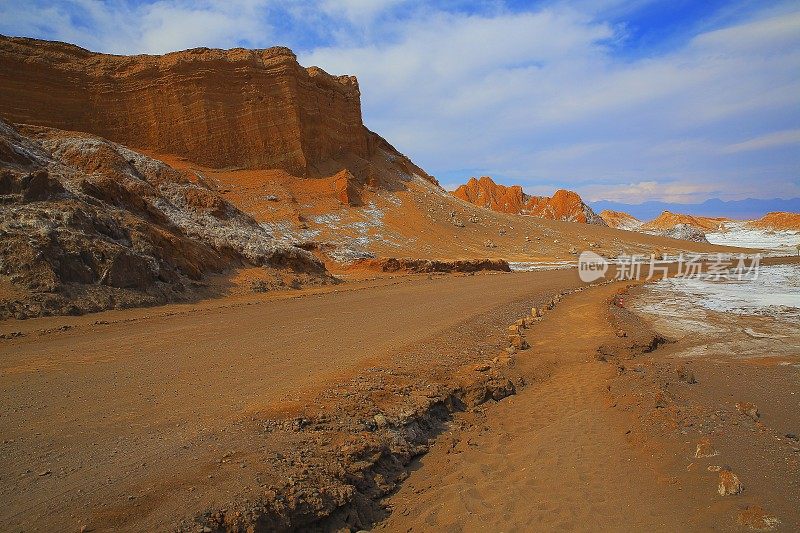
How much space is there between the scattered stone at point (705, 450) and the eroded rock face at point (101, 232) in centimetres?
1193

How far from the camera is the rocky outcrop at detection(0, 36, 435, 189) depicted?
3225 centimetres

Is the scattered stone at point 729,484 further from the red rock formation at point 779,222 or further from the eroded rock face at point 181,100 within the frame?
the red rock formation at point 779,222

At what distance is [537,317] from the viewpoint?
13461 mm

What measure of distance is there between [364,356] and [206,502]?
4590 millimetres

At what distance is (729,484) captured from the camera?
437 cm

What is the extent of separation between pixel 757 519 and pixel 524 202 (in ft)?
251

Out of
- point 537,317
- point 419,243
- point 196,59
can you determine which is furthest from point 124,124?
point 537,317

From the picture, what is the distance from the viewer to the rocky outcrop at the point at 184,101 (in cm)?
3225

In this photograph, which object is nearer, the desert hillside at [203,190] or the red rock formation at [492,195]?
the desert hillside at [203,190]

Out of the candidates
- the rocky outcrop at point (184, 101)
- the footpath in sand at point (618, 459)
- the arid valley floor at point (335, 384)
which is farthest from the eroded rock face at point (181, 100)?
the footpath in sand at point (618, 459)

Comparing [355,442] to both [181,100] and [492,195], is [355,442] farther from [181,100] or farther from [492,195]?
[492,195]

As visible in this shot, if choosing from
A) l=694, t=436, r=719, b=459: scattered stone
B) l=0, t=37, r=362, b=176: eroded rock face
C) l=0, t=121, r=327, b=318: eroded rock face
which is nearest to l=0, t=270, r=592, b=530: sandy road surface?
l=0, t=121, r=327, b=318: eroded rock face

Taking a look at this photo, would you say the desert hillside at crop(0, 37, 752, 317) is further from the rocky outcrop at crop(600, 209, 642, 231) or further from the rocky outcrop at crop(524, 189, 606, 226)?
the rocky outcrop at crop(600, 209, 642, 231)

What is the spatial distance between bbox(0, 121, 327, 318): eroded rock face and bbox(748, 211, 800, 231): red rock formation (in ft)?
294
